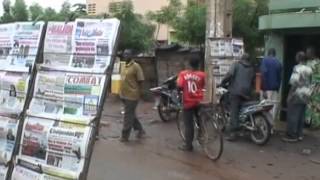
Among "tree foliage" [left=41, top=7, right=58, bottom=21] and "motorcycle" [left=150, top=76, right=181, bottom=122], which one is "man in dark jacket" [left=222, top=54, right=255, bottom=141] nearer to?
"motorcycle" [left=150, top=76, right=181, bottom=122]

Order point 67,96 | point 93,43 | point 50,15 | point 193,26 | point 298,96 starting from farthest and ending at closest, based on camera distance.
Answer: point 50,15 → point 193,26 → point 298,96 → point 67,96 → point 93,43

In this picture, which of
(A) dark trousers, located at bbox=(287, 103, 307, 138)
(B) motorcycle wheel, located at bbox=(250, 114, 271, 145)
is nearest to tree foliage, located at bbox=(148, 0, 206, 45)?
(A) dark trousers, located at bbox=(287, 103, 307, 138)

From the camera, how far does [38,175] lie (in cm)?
558

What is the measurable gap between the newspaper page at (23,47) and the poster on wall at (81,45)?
0.52ft

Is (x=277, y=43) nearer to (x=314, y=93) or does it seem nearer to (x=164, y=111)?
(x=314, y=93)

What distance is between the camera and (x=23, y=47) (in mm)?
5820

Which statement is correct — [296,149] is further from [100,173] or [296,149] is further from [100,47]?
[100,47]

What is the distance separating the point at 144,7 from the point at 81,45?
4487cm

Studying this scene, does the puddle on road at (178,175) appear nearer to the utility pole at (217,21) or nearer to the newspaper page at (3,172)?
the newspaper page at (3,172)

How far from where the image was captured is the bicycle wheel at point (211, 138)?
10.1 meters

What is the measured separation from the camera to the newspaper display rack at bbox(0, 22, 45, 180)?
5.73 meters

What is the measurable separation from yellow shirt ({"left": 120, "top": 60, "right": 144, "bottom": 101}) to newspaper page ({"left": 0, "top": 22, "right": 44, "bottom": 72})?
19.1ft

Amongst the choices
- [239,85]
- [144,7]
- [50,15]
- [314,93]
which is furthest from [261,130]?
[144,7]

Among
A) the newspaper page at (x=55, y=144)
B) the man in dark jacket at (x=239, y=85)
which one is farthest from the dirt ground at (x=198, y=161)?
the newspaper page at (x=55, y=144)
